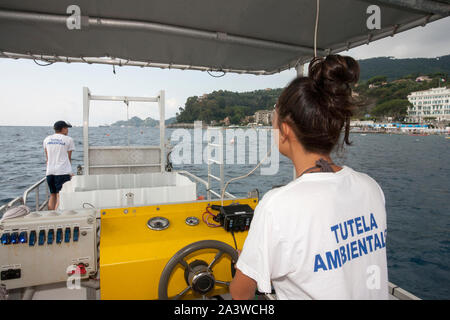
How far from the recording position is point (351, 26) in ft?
7.97

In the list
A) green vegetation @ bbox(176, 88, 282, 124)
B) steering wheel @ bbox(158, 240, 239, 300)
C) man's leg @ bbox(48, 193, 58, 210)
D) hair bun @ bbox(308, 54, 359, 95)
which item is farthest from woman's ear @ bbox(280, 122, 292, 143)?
man's leg @ bbox(48, 193, 58, 210)

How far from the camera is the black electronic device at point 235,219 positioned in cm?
171

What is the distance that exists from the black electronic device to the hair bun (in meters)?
1.09

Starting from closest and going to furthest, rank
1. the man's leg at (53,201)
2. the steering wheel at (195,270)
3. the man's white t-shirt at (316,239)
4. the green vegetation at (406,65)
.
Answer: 1. the man's white t-shirt at (316,239)
2. the steering wheel at (195,270)
3. the man's leg at (53,201)
4. the green vegetation at (406,65)

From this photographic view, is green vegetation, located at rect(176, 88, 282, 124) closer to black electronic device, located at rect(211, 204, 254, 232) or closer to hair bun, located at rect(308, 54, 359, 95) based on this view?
black electronic device, located at rect(211, 204, 254, 232)

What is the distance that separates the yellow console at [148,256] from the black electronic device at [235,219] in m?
0.04

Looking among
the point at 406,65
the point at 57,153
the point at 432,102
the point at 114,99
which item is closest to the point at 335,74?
the point at 114,99

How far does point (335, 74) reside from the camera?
0.85m

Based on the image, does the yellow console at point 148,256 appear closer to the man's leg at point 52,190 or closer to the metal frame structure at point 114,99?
the metal frame structure at point 114,99

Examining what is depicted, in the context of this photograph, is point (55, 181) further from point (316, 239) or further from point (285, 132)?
point (316, 239)

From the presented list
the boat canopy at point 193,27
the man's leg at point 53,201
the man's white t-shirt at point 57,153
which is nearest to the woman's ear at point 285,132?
the boat canopy at point 193,27

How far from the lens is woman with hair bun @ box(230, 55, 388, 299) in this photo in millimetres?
733

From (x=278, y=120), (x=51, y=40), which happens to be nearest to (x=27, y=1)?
(x=51, y=40)
